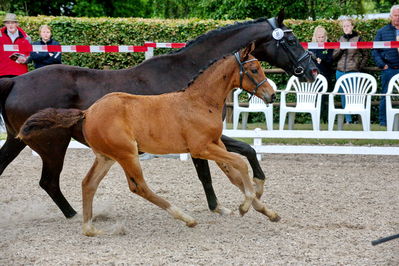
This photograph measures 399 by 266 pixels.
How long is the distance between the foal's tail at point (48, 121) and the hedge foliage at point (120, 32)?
7.17 meters

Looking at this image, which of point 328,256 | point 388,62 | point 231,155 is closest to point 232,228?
point 231,155

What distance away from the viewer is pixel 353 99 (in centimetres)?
966

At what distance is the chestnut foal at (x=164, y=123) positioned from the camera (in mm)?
4734

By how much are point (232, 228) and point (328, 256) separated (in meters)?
1.08

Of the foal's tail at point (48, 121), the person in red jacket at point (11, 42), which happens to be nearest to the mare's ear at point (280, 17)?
the foal's tail at point (48, 121)

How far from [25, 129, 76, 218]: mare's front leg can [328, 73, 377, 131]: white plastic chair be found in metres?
4.70

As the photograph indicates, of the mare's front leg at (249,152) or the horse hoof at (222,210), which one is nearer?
the mare's front leg at (249,152)

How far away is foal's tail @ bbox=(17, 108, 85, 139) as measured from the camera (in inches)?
189

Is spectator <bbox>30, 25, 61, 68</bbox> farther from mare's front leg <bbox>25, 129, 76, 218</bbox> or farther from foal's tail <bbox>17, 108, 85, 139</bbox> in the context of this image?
foal's tail <bbox>17, 108, 85, 139</bbox>

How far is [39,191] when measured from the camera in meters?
6.95

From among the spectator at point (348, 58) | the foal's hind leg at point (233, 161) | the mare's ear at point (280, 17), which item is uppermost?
the mare's ear at point (280, 17)

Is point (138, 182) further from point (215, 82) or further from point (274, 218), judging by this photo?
point (274, 218)

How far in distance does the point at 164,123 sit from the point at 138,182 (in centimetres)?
52

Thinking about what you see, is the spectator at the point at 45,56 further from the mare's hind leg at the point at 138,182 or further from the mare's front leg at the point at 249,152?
the mare's hind leg at the point at 138,182
